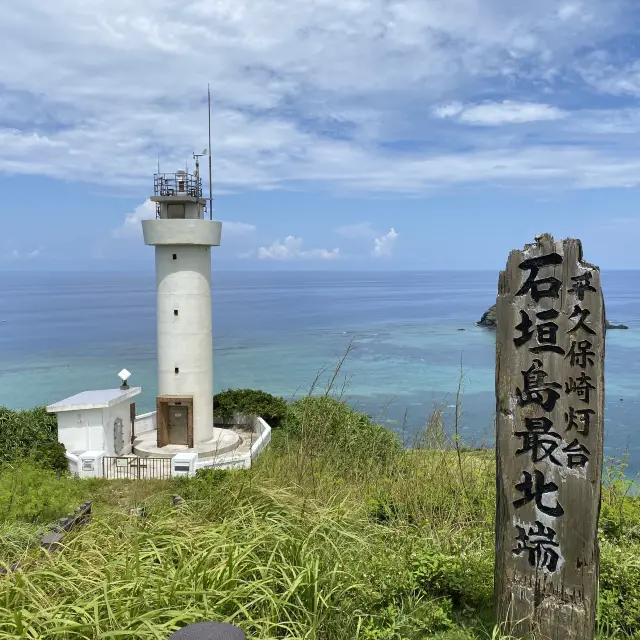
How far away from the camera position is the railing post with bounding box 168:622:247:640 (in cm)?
188

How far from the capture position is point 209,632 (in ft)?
6.27

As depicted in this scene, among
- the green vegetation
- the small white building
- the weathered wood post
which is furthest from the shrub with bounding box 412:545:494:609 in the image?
the small white building

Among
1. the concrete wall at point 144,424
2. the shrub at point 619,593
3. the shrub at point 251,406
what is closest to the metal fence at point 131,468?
the concrete wall at point 144,424

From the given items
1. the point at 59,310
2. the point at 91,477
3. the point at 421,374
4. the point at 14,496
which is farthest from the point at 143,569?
the point at 59,310

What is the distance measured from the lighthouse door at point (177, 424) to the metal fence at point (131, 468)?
98cm

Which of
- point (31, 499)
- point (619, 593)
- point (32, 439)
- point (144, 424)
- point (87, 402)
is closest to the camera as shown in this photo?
point (619, 593)

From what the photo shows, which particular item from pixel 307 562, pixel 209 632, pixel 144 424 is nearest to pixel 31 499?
pixel 307 562

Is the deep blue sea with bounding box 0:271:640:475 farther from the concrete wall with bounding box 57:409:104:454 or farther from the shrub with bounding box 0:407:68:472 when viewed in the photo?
the shrub with bounding box 0:407:68:472

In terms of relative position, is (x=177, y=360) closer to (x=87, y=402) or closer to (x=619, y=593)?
(x=87, y=402)

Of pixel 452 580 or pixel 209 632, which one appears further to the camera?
pixel 452 580

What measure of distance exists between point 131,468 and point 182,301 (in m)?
3.09

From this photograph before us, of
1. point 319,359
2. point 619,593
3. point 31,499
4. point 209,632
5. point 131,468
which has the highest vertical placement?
point 209,632

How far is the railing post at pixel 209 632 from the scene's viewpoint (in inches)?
74.0

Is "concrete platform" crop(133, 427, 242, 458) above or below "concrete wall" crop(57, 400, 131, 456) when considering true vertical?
below
